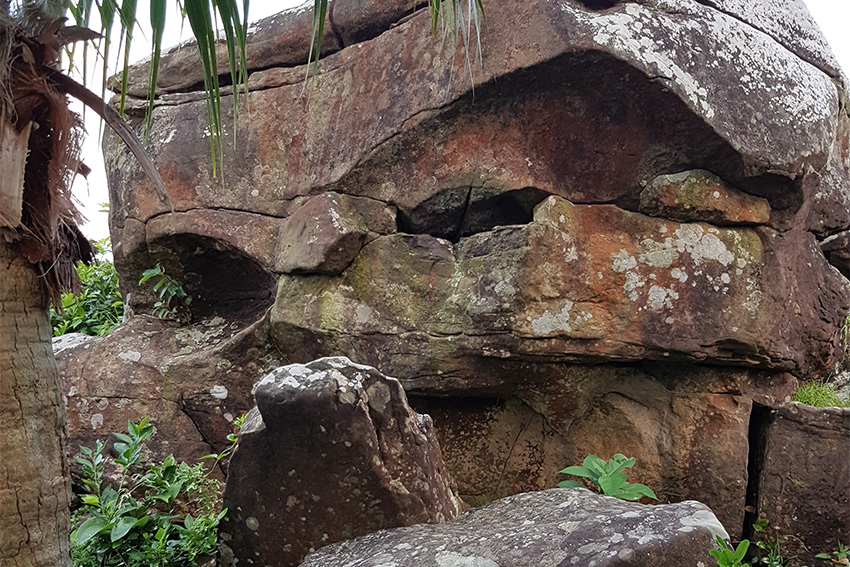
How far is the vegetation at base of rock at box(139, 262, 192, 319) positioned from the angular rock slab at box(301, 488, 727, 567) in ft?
8.66

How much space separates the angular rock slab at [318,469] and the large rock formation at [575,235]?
1.07 meters

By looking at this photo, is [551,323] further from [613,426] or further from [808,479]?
[808,479]

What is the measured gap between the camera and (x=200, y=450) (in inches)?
165

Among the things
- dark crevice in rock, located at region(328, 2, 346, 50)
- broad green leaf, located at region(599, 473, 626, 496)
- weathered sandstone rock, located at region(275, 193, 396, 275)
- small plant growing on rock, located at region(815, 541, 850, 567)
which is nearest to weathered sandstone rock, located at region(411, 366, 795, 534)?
small plant growing on rock, located at region(815, 541, 850, 567)

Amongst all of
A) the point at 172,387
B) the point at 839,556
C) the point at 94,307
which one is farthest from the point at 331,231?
the point at 94,307

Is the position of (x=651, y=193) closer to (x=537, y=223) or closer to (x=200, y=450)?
(x=537, y=223)

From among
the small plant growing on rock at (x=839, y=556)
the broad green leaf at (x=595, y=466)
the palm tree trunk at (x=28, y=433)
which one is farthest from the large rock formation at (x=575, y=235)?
the palm tree trunk at (x=28, y=433)

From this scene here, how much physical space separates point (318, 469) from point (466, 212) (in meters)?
1.83

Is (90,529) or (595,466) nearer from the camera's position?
(90,529)

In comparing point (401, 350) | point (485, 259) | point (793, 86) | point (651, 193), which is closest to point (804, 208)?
point (793, 86)

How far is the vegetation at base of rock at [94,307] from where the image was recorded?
6.01 meters

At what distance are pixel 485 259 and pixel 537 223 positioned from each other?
1.06 feet

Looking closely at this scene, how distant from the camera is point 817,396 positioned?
3805 millimetres

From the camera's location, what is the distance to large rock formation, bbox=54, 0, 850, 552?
354 centimetres
